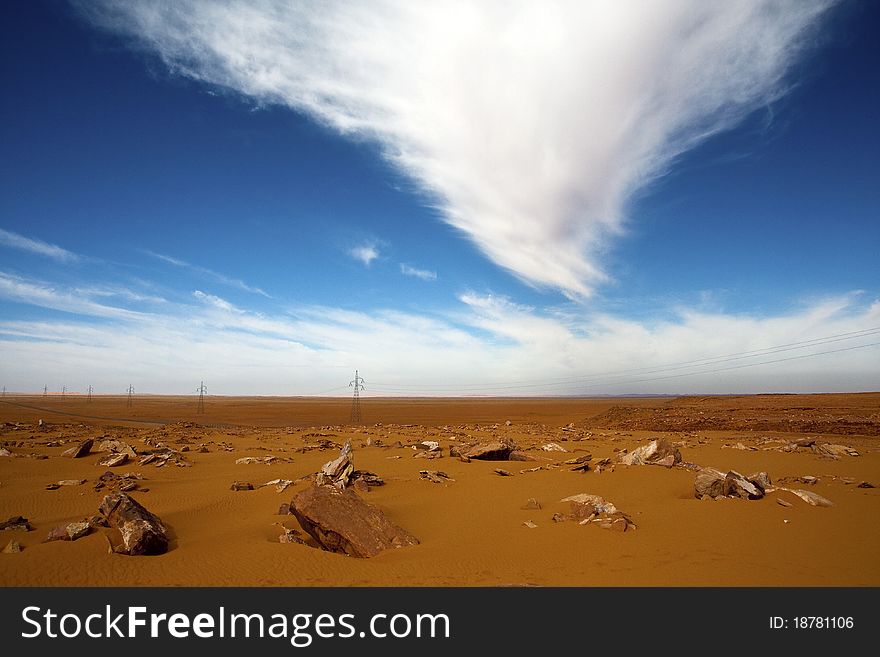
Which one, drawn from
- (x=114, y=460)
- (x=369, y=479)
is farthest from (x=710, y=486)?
(x=114, y=460)

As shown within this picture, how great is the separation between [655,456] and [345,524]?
11.5m

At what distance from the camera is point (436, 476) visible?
13.7 m

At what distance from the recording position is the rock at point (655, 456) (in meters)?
14.6

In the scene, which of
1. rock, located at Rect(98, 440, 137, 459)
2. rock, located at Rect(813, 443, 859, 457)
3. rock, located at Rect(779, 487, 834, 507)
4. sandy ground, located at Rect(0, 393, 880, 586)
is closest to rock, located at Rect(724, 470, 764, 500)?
sandy ground, located at Rect(0, 393, 880, 586)

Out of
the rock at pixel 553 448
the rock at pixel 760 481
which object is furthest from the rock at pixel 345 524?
the rock at pixel 553 448

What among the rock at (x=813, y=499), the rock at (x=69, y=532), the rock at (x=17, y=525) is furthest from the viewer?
the rock at (x=813, y=499)

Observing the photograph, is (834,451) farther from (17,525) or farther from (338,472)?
(17,525)

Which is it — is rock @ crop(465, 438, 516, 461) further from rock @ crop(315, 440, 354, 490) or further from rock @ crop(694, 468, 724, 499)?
rock @ crop(694, 468, 724, 499)

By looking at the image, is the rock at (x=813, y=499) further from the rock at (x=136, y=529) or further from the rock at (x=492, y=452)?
the rock at (x=136, y=529)

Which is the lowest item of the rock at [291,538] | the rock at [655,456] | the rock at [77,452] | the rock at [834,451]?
the rock at [834,451]

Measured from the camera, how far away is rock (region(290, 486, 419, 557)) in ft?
24.4

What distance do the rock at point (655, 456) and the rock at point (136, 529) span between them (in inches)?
532
